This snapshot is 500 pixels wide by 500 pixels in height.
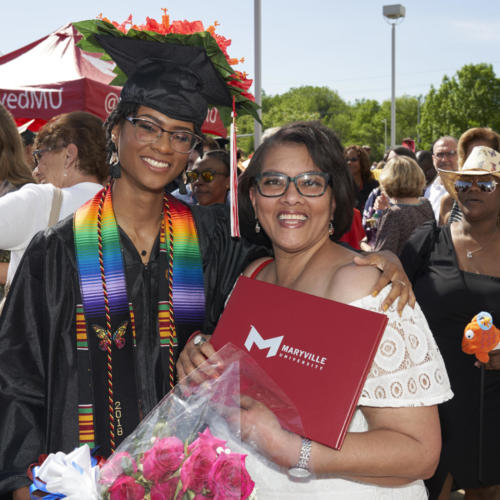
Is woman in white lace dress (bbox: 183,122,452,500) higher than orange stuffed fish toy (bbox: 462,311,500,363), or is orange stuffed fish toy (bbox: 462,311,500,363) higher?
woman in white lace dress (bbox: 183,122,452,500)

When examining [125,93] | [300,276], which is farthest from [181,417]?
[125,93]

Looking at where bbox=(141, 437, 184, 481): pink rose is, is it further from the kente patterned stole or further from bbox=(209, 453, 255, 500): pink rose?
the kente patterned stole

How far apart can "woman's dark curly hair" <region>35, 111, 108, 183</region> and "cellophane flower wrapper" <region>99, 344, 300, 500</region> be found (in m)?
2.12

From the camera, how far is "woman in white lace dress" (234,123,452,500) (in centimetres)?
151

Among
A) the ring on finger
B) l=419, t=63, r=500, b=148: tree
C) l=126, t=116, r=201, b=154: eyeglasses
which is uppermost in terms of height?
l=419, t=63, r=500, b=148: tree

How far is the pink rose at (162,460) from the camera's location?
119 cm

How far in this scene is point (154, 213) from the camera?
2.29 meters

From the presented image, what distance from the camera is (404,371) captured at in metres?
1.61

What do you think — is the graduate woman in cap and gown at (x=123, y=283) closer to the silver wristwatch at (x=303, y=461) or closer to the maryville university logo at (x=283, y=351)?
the maryville university logo at (x=283, y=351)

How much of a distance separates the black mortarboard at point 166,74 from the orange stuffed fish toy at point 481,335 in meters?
1.68

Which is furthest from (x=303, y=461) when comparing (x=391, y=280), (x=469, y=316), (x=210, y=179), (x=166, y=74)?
(x=210, y=179)

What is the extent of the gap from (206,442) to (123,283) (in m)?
0.97

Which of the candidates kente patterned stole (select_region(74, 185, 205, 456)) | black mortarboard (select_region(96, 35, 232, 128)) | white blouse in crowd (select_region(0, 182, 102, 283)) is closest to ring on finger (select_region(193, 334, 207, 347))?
kente patterned stole (select_region(74, 185, 205, 456))

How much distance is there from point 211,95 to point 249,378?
136 cm
